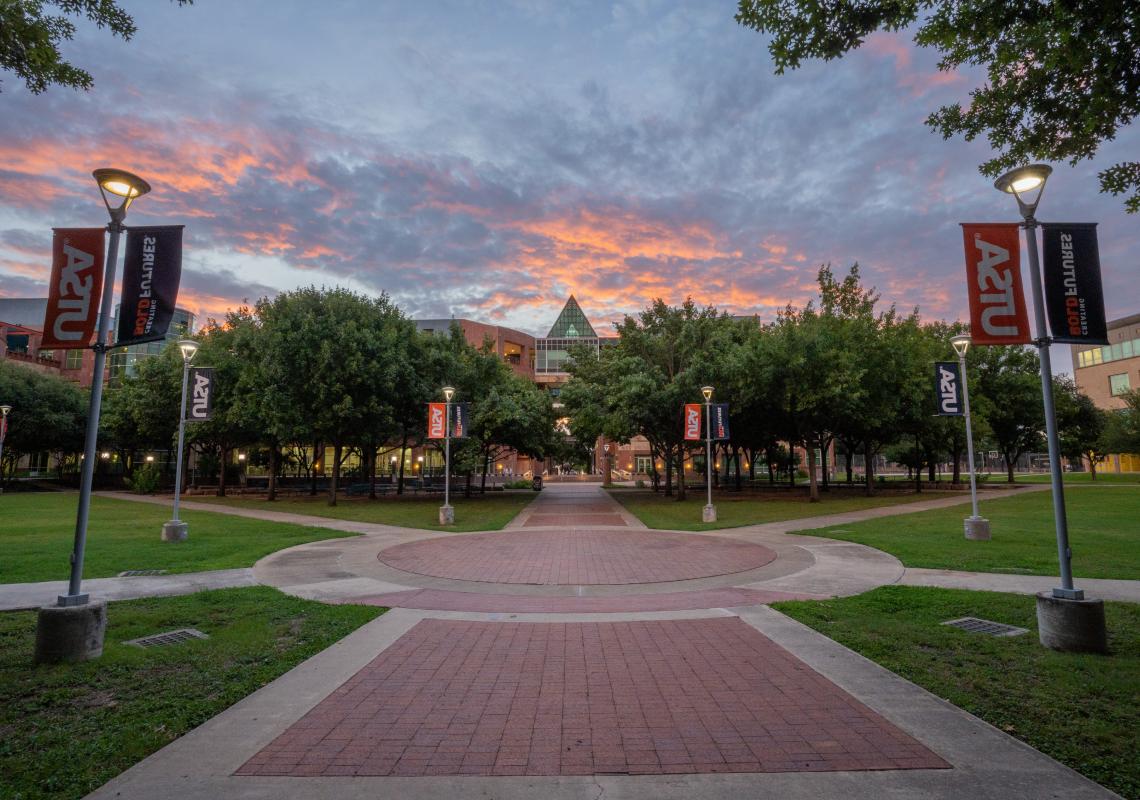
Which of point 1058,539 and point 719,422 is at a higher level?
point 719,422

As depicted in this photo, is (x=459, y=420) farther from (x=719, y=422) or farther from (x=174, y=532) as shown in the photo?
(x=719, y=422)

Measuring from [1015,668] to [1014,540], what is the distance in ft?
38.8

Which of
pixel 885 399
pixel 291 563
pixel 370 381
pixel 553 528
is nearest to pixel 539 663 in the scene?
pixel 291 563

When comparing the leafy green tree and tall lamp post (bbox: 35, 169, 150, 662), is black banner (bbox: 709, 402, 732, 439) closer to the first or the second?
tall lamp post (bbox: 35, 169, 150, 662)

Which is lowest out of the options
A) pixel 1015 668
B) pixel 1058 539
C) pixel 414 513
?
pixel 414 513

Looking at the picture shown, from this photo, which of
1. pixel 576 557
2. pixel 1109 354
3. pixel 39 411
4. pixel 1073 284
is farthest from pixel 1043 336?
pixel 1109 354

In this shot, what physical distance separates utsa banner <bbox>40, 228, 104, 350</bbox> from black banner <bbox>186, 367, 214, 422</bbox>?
40.1 ft

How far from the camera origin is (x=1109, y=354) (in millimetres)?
70938

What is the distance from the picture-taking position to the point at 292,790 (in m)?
3.72

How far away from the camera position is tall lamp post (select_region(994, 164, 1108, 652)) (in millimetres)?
6371

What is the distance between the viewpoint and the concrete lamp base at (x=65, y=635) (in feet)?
20.1

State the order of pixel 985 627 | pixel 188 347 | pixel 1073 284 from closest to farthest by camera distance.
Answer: pixel 1073 284 → pixel 985 627 → pixel 188 347

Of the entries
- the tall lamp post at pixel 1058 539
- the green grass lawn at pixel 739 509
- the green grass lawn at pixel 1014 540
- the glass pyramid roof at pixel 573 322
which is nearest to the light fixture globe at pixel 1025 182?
the tall lamp post at pixel 1058 539

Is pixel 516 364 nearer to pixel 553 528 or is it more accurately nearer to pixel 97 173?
pixel 553 528
